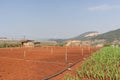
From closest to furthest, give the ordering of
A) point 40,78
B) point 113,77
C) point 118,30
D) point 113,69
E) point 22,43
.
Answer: point 113,77, point 40,78, point 113,69, point 22,43, point 118,30

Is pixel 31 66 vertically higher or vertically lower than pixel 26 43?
lower

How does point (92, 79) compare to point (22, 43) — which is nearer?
point (92, 79)

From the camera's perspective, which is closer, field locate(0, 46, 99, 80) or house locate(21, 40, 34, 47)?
field locate(0, 46, 99, 80)

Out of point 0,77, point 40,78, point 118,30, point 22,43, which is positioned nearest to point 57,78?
point 40,78

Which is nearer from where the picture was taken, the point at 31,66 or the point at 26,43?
the point at 31,66

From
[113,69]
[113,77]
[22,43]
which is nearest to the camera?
[113,77]

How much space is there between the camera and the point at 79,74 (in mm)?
9414

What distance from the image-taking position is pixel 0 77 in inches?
360

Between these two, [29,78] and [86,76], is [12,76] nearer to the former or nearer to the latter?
[29,78]

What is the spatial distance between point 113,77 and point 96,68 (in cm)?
183

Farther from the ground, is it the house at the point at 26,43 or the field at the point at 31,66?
the house at the point at 26,43

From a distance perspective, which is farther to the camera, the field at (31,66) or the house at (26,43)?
the house at (26,43)

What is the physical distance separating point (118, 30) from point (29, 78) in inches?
5699

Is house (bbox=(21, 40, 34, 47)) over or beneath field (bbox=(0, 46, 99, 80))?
over
